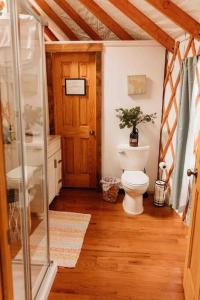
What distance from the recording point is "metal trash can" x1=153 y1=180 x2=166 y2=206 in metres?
3.04

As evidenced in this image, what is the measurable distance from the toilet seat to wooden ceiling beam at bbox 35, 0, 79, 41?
203 cm

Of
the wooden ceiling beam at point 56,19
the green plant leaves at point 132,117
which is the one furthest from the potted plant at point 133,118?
the wooden ceiling beam at point 56,19

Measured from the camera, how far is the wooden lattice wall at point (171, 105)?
2744 mm

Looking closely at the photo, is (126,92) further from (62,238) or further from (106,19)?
(62,238)

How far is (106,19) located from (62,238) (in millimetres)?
2465

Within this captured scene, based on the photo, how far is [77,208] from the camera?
9.99ft

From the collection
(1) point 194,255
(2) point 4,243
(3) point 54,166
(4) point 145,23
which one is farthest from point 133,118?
(2) point 4,243

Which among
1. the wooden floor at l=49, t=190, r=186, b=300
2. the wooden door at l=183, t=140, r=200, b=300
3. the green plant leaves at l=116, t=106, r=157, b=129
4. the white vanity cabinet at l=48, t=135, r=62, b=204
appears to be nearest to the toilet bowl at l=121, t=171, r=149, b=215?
the wooden floor at l=49, t=190, r=186, b=300

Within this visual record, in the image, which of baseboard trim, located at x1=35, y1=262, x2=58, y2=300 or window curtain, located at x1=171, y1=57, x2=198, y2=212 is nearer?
baseboard trim, located at x1=35, y1=262, x2=58, y2=300

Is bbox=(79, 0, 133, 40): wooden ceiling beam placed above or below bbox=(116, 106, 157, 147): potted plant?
above

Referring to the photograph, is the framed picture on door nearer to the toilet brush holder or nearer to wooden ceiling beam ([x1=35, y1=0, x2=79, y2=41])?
wooden ceiling beam ([x1=35, y1=0, x2=79, y2=41])

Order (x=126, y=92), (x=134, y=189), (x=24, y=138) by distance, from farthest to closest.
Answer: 1. (x=126, y=92)
2. (x=134, y=189)
3. (x=24, y=138)

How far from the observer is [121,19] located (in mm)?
2779

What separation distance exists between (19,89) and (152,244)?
6.12 feet
